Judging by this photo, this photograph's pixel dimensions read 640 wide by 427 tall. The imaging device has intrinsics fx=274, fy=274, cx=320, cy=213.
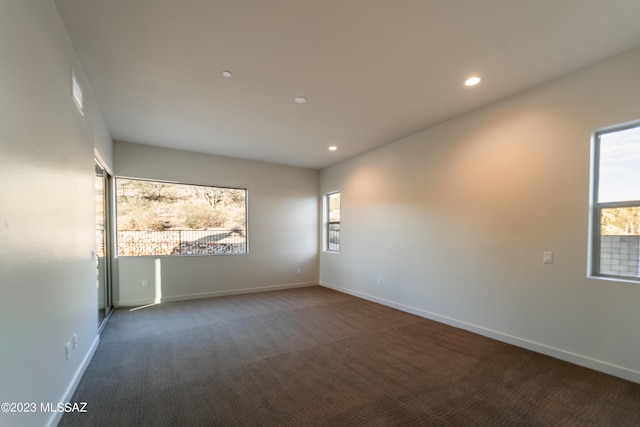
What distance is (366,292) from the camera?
17.7ft

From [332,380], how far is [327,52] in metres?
2.98

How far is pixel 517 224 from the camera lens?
10.5 ft

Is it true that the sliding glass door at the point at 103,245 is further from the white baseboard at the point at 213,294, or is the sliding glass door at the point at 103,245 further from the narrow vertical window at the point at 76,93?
the narrow vertical window at the point at 76,93

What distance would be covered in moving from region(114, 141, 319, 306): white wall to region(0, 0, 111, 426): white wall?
2512mm

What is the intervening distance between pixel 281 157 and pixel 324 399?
467cm

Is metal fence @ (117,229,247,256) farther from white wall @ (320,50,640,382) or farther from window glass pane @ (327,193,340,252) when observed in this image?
white wall @ (320,50,640,382)

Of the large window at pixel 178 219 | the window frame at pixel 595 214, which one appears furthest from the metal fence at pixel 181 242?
the window frame at pixel 595 214

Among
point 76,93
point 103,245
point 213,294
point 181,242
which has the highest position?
point 76,93

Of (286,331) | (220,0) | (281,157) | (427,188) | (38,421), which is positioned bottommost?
(286,331)

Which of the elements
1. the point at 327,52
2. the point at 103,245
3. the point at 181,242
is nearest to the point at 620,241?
the point at 327,52

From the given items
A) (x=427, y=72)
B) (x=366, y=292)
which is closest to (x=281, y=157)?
(x=366, y=292)

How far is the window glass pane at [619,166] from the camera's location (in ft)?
8.30

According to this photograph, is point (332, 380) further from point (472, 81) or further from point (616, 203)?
point (472, 81)

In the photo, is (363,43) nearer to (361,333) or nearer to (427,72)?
(427,72)
